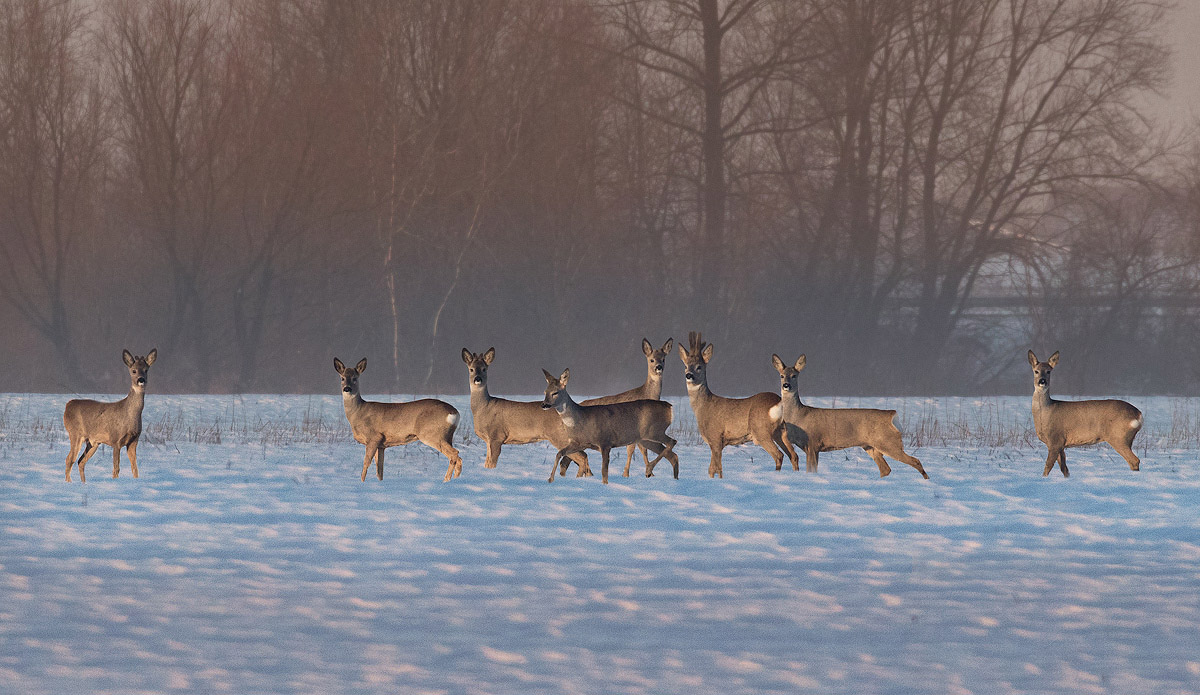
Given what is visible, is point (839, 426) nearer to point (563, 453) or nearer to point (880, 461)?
point (880, 461)

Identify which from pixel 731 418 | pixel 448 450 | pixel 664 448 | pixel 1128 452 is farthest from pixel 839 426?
pixel 448 450

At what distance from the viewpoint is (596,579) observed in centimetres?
860

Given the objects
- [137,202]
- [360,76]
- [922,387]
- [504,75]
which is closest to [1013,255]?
[922,387]

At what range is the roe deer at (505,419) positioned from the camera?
12.9 metres

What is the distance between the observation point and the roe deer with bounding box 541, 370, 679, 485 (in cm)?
1247

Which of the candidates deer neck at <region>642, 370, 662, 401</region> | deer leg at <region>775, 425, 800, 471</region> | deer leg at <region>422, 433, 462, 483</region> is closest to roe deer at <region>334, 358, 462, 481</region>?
deer leg at <region>422, 433, 462, 483</region>

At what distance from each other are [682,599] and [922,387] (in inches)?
1192

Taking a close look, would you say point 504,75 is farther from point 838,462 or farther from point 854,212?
point 838,462

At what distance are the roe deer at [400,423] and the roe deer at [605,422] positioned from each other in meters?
0.87

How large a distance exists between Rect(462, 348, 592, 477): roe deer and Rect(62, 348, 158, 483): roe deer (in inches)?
109

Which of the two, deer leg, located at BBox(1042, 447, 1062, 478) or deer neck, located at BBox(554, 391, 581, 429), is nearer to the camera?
deer neck, located at BBox(554, 391, 581, 429)

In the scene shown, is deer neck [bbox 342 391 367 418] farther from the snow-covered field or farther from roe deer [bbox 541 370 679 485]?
roe deer [bbox 541 370 679 485]

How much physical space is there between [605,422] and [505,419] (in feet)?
3.56

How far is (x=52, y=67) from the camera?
113ft
